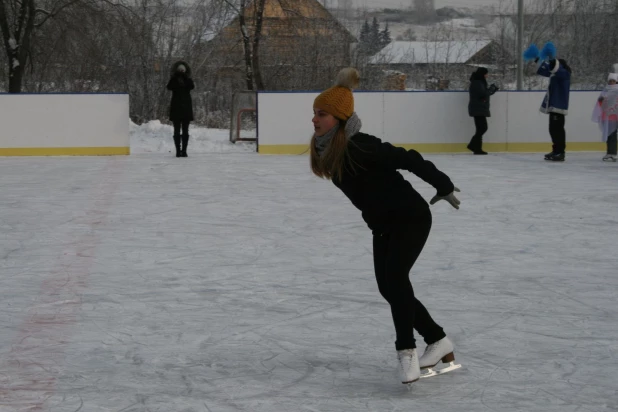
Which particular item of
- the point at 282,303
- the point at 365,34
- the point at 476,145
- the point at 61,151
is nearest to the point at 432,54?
the point at 365,34

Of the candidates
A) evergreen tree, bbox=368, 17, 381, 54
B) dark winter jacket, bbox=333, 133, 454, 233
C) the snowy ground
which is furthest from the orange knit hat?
evergreen tree, bbox=368, 17, 381, 54

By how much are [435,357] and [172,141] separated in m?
14.9

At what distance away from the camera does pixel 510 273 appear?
6.14 meters

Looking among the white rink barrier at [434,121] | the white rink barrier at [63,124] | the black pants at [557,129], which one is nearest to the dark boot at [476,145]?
the white rink barrier at [434,121]

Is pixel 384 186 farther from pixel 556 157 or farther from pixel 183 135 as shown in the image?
pixel 183 135

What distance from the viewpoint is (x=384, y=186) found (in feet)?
11.9

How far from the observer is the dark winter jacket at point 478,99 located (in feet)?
49.7

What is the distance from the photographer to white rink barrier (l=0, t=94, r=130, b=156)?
14938 millimetres

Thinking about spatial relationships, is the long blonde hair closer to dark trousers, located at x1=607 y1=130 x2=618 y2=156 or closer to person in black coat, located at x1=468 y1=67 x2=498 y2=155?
dark trousers, located at x1=607 y1=130 x2=618 y2=156

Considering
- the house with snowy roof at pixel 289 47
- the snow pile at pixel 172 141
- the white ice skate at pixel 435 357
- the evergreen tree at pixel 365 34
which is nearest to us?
the white ice skate at pixel 435 357

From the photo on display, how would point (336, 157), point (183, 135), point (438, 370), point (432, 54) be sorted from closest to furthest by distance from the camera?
point (336, 157), point (438, 370), point (183, 135), point (432, 54)

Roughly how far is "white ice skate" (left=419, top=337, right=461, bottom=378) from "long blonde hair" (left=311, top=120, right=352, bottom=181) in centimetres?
77

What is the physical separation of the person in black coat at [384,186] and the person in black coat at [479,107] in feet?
38.4

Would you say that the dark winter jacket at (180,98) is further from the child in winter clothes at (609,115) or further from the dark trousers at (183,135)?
the child in winter clothes at (609,115)
